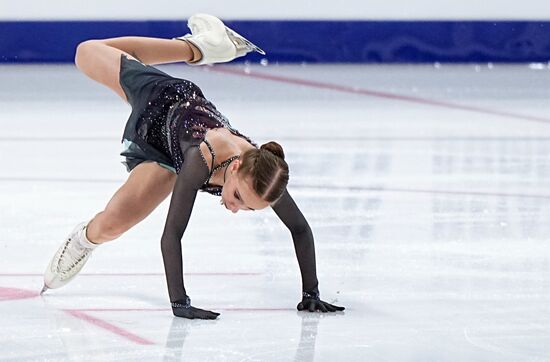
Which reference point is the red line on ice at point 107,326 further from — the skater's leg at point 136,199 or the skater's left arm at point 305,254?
the skater's left arm at point 305,254

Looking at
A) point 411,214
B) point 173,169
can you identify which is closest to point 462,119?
point 411,214

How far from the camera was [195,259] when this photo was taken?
3758 millimetres

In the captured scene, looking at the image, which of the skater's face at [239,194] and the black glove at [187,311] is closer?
the skater's face at [239,194]

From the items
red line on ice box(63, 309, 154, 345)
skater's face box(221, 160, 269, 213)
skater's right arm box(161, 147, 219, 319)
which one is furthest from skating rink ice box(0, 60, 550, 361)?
skater's face box(221, 160, 269, 213)

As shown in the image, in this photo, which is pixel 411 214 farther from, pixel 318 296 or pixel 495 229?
pixel 318 296

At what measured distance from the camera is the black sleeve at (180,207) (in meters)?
2.95

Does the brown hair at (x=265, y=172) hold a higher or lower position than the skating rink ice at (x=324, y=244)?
higher

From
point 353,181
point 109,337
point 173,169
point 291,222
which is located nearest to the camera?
point 109,337

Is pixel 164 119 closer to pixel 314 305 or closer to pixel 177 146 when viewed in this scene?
pixel 177 146

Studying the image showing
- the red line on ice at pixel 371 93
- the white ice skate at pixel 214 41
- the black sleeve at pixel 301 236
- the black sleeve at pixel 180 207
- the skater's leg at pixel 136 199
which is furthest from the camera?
the red line on ice at pixel 371 93

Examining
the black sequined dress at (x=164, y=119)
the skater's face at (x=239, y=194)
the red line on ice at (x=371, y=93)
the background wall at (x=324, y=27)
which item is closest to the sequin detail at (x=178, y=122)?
the black sequined dress at (x=164, y=119)

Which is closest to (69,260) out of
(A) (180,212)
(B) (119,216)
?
(B) (119,216)

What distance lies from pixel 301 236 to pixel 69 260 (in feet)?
2.23

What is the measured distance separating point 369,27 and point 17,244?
22.0 feet
